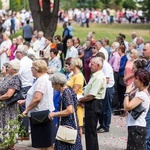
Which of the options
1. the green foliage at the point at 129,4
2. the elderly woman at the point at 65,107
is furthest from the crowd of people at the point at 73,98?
the green foliage at the point at 129,4

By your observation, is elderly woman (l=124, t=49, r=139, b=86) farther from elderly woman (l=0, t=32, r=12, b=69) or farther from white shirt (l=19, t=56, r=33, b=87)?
elderly woman (l=0, t=32, r=12, b=69)

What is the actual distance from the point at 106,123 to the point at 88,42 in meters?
4.53

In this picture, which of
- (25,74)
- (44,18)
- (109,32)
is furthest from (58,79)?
(109,32)

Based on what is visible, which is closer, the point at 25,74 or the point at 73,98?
the point at 73,98

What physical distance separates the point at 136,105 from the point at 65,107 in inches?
45.8

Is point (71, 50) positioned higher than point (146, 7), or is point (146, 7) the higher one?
point (146, 7)

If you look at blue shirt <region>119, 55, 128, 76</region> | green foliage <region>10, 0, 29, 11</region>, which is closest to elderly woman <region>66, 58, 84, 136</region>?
blue shirt <region>119, 55, 128, 76</region>

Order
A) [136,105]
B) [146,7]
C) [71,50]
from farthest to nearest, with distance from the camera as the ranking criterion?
[146,7]
[71,50]
[136,105]

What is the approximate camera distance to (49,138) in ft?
28.2

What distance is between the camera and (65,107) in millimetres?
8188

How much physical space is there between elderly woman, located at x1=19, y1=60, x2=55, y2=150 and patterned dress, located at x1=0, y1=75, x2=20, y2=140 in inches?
42.8

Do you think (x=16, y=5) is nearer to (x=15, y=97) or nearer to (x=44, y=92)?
(x=15, y=97)

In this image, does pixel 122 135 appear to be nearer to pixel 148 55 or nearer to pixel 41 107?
pixel 148 55

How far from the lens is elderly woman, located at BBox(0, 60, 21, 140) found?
973cm
